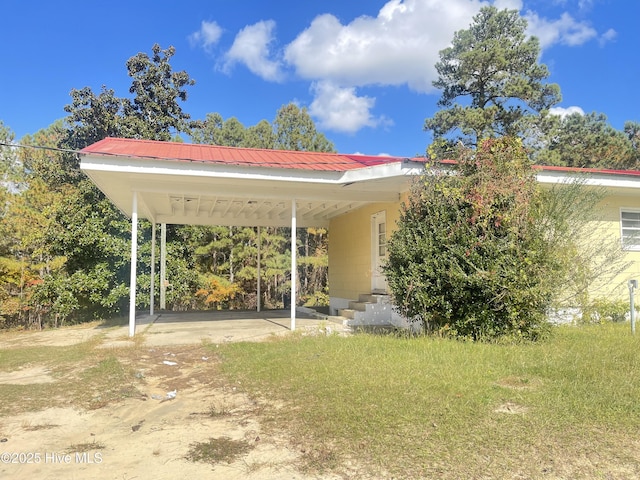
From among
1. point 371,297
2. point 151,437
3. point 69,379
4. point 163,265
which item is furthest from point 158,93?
point 151,437

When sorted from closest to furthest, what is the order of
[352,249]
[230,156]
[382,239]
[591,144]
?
[230,156] < [382,239] < [352,249] < [591,144]

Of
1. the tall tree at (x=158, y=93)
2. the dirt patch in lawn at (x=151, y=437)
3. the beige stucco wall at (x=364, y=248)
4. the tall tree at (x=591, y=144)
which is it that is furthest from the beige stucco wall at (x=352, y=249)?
the tall tree at (x=591, y=144)

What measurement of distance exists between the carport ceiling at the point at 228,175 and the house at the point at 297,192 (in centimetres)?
2

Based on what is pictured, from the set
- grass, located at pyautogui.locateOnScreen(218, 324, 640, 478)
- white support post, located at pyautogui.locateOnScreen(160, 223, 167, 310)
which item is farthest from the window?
white support post, located at pyautogui.locateOnScreen(160, 223, 167, 310)

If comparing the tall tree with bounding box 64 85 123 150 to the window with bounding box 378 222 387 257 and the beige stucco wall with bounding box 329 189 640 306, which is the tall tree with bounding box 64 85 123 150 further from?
the window with bounding box 378 222 387 257

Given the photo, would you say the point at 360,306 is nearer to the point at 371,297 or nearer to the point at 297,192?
the point at 371,297

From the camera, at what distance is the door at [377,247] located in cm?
1101

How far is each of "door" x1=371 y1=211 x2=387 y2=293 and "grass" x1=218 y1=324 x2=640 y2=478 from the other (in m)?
4.32

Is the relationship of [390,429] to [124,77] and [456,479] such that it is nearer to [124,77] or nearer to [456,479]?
[456,479]

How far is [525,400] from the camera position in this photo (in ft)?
13.8

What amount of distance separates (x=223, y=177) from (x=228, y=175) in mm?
112

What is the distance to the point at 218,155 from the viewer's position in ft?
29.7

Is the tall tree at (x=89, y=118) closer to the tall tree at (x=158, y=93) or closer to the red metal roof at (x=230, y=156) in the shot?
the tall tree at (x=158, y=93)

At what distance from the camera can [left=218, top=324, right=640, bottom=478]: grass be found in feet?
10.0
